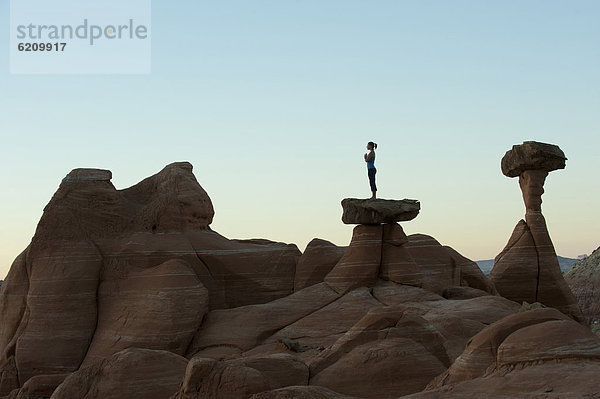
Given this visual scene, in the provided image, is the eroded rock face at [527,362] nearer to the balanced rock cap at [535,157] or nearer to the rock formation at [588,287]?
the balanced rock cap at [535,157]

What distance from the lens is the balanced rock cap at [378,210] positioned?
21484mm

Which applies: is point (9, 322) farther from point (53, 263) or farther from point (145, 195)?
point (145, 195)

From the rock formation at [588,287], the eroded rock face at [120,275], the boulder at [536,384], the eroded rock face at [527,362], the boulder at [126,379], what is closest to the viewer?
the boulder at [536,384]

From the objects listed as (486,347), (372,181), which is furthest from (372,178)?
(486,347)

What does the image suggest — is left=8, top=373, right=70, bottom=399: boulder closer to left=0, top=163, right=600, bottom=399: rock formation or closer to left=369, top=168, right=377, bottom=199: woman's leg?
left=0, top=163, right=600, bottom=399: rock formation

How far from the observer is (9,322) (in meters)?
21.9

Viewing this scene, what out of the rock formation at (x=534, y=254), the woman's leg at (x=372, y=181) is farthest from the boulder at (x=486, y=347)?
the rock formation at (x=534, y=254)

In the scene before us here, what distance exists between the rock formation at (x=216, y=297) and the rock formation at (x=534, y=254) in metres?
2.45

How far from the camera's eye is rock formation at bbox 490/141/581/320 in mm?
26719

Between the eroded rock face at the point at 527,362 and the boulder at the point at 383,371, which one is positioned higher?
the eroded rock face at the point at 527,362

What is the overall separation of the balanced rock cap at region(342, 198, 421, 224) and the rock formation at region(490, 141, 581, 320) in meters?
6.80

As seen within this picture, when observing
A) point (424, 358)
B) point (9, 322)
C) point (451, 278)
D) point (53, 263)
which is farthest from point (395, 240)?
point (9, 322)

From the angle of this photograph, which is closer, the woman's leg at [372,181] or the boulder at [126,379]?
the boulder at [126,379]

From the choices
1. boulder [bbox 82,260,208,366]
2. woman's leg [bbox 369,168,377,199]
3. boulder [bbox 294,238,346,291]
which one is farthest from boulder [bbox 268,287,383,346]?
woman's leg [bbox 369,168,377,199]
